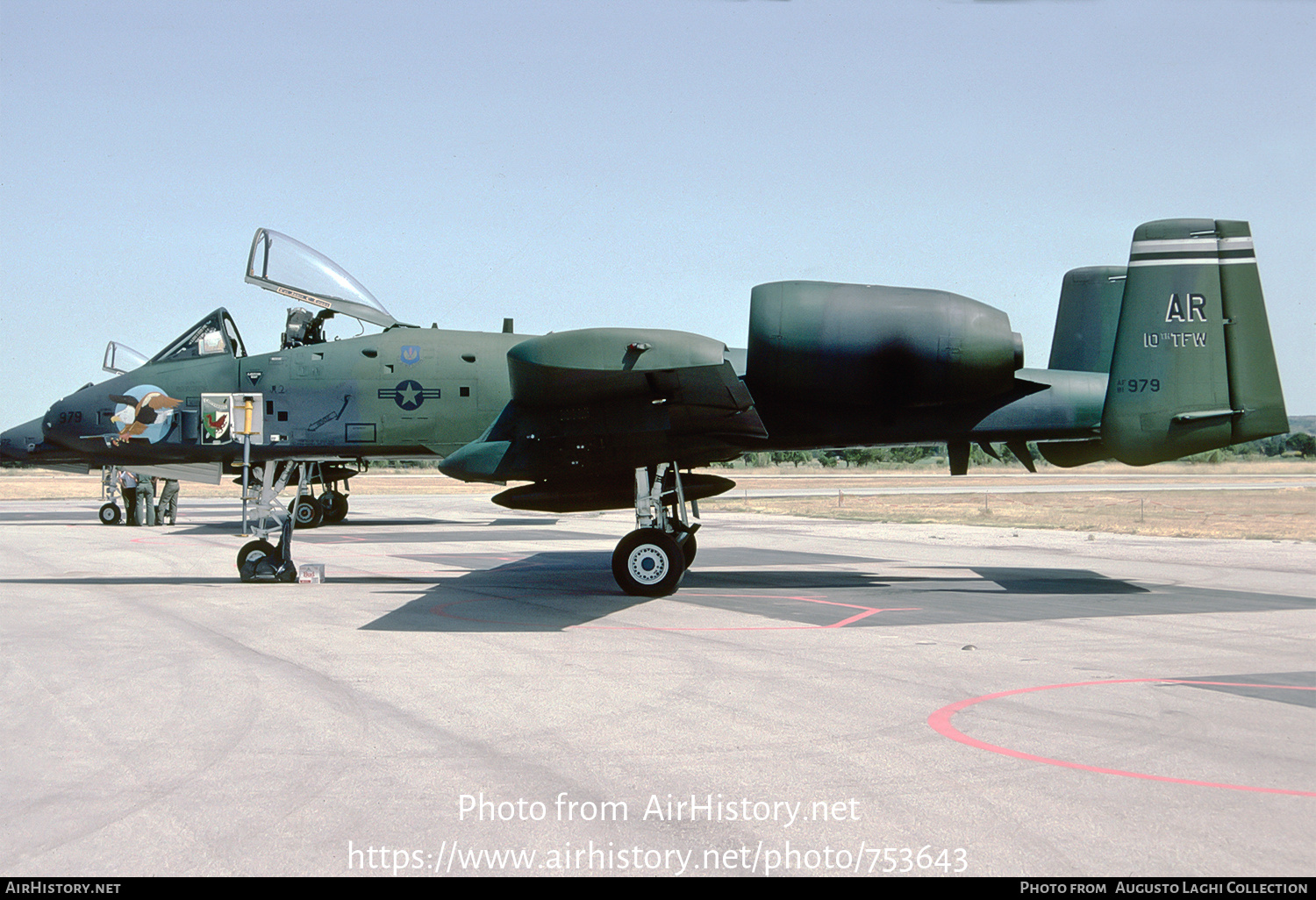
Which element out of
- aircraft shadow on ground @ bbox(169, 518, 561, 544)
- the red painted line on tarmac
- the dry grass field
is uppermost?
the red painted line on tarmac

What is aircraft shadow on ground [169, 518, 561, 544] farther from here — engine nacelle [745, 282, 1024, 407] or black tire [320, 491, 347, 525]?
engine nacelle [745, 282, 1024, 407]

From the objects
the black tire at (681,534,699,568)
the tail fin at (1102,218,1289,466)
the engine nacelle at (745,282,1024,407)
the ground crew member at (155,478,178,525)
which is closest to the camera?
the engine nacelle at (745,282,1024,407)

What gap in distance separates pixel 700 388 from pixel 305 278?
7.31 meters

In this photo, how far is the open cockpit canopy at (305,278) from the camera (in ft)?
51.5

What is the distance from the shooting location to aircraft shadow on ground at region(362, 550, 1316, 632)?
11.4m

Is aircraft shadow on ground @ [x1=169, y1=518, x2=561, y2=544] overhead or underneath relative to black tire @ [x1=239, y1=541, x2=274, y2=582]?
underneath

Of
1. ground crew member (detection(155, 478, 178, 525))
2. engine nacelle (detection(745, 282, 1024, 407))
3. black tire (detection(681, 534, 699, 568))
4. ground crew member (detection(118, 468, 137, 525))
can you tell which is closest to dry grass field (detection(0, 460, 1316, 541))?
engine nacelle (detection(745, 282, 1024, 407))

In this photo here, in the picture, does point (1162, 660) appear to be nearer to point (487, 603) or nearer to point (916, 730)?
point (916, 730)

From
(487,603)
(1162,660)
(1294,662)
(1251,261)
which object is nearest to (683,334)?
(487,603)

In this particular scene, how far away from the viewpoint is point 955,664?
8.63m

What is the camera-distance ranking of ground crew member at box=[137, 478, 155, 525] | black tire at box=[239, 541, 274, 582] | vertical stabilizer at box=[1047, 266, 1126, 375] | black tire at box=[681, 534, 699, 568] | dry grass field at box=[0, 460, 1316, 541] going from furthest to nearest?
1. ground crew member at box=[137, 478, 155, 525]
2. dry grass field at box=[0, 460, 1316, 541]
3. black tire at box=[681, 534, 699, 568]
4. vertical stabilizer at box=[1047, 266, 1126, 375]
5. black tire at box=[239, 541, 274, 582]

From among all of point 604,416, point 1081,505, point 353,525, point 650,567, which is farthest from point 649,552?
point 1081,505

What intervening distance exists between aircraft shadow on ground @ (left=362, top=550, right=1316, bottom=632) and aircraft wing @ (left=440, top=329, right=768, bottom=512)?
1647 mm

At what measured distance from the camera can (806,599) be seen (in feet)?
43.8
